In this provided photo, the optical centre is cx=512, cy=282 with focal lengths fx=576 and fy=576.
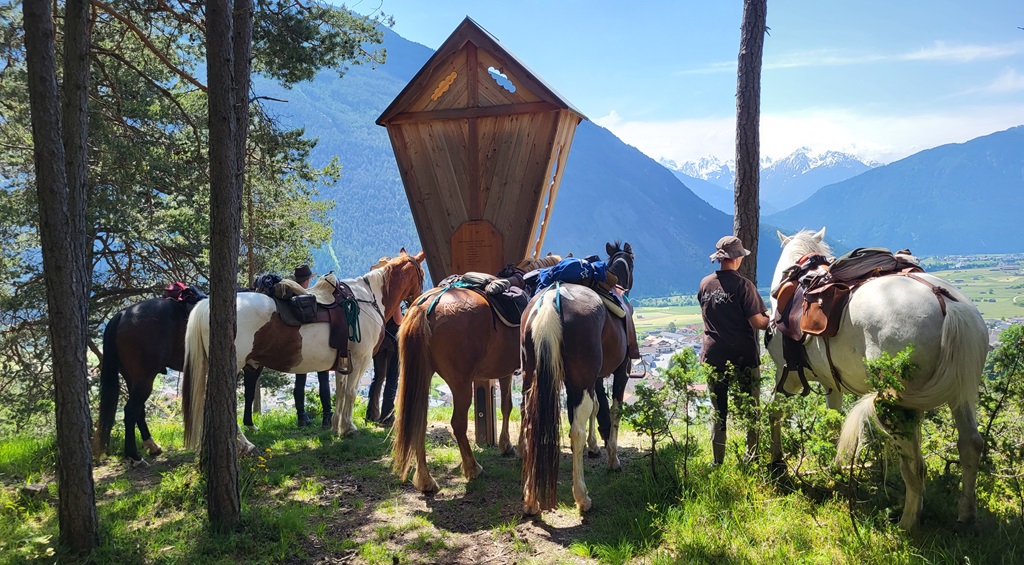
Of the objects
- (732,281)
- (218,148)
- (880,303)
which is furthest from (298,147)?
(880,303)

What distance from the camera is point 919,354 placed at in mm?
3686

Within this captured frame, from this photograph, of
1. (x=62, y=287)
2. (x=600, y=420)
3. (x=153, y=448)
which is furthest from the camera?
(x=153, y=448)

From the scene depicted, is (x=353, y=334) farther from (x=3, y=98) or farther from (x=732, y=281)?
(x=3, y=98)

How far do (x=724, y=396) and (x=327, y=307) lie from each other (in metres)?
4.91

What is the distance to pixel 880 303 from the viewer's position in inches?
155

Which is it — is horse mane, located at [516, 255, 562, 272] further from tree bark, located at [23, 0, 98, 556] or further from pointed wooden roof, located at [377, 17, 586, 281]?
tree bark, located at [23, 0, 98, 556]

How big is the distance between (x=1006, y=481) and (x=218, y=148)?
21.0ft

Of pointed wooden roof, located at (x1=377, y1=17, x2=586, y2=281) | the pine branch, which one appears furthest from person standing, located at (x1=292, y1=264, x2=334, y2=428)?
the pine branch

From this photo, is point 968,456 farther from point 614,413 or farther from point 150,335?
point 150,335

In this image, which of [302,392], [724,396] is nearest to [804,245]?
[724,396]

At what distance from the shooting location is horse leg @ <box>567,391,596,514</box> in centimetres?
497

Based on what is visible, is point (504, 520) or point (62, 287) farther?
point (504, 520)

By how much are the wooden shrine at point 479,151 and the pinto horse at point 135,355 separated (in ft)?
11.1

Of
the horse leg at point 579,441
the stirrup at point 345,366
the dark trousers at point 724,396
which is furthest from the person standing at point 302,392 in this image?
the dark trousers at point 724,396
